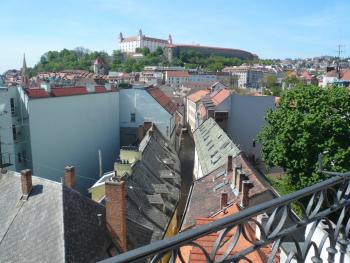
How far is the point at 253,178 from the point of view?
47.9 ft

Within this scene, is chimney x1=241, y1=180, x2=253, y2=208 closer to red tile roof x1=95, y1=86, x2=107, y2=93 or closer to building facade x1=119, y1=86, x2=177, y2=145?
red tile roof x1=95, y1=86, x2=107, y2=93

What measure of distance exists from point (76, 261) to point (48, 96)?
1346 cm

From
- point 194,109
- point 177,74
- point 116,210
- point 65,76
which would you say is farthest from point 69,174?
point 177,74

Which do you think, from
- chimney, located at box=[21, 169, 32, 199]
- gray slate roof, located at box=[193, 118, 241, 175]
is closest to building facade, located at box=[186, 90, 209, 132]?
gray slate roof, located at box=[193, 118, 241, 175]

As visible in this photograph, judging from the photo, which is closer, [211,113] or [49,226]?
[49,226]

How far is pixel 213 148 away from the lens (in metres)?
21.4

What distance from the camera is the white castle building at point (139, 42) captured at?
15662 cm

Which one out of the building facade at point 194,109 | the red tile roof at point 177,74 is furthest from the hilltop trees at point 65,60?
the building facade at point 194,109

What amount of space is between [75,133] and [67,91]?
2.68 meters

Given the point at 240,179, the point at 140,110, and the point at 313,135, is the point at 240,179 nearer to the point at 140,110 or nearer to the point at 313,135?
the point at 313,135

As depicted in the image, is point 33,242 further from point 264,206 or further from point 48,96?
point 48,96

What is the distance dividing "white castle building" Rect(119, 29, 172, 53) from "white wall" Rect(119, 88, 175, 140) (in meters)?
131

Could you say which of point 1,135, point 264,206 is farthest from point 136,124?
point 264,206

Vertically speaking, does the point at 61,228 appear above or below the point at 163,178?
above
